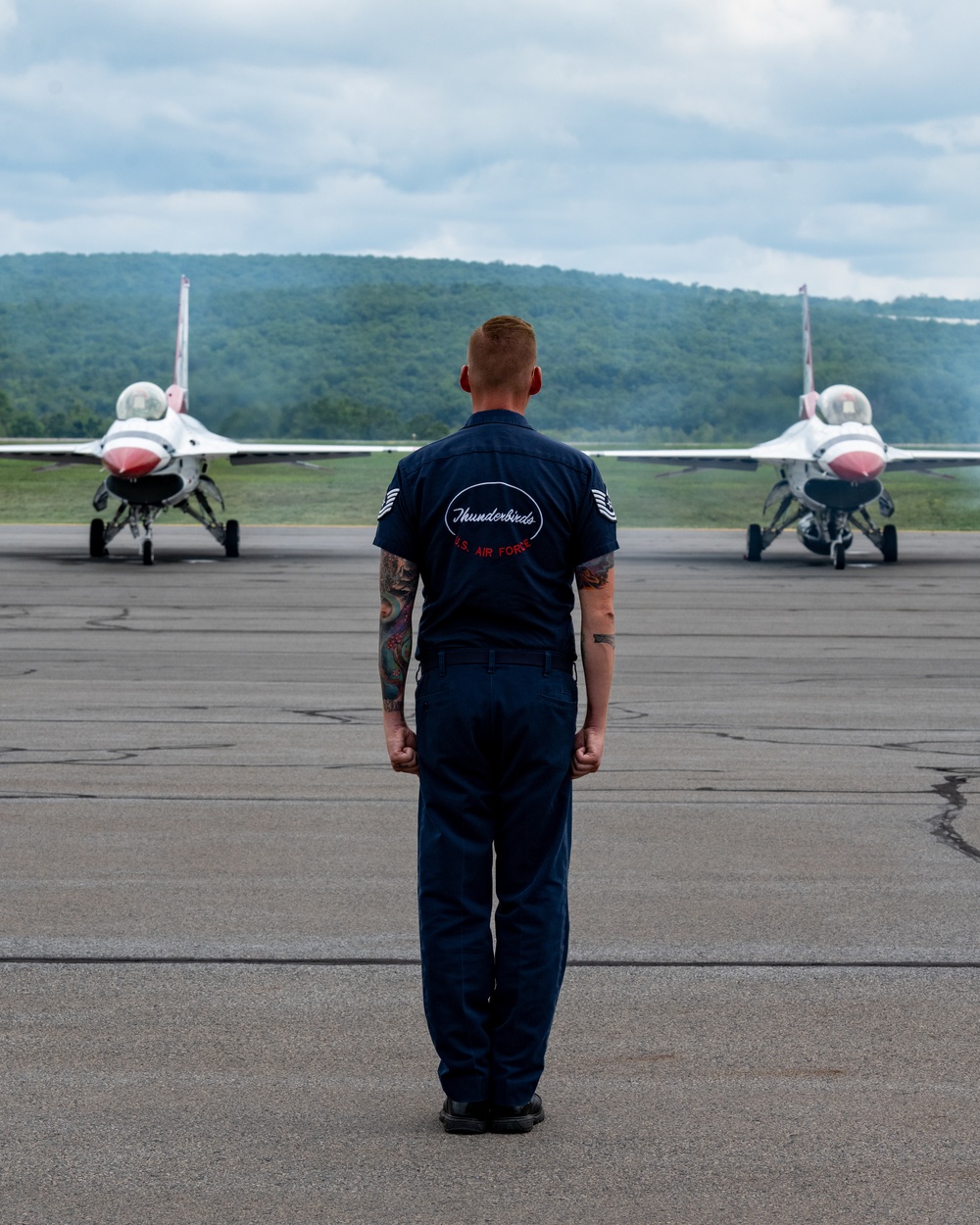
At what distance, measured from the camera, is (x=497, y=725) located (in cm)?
409

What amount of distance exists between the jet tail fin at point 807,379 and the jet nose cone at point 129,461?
42.7 ft

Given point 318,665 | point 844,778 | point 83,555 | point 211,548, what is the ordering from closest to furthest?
point 844,778 → point 318,665 → point 83,555 → point 211,548

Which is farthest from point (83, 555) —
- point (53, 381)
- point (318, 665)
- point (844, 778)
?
point (53, 381)

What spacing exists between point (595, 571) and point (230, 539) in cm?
2791

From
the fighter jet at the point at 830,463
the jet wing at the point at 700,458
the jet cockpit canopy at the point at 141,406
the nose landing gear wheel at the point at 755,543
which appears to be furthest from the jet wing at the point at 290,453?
the nose landing gear wheel at the point at 755,543

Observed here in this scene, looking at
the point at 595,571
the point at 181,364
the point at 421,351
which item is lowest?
the point at 595,571

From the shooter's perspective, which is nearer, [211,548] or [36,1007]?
[36,1007]

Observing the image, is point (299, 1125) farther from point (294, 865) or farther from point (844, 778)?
point (844, 778)

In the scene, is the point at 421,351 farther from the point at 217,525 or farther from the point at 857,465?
the point at 857,465

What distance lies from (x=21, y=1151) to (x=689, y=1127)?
1.66 metres

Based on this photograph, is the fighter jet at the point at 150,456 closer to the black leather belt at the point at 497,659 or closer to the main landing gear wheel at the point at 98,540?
the main landing gear wheel at the point at 98,540

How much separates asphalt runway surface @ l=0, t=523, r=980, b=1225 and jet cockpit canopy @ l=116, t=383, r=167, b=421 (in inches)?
661

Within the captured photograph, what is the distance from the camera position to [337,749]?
10086 mm

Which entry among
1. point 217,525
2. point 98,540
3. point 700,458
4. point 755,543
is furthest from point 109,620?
point 700,458
